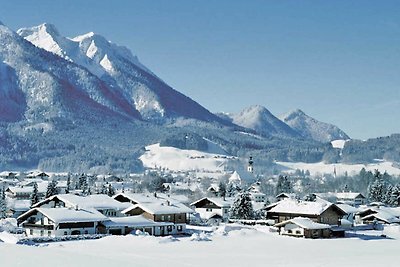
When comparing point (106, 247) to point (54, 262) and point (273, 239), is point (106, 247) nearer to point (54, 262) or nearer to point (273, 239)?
point (273, 239)

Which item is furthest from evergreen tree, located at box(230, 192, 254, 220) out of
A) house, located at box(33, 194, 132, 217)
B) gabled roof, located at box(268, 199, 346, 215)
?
house, located at box(33, 194, 132, 217)

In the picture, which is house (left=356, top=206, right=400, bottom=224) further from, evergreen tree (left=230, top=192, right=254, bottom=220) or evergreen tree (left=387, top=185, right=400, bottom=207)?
evergreen tree (left=387, top=185, right=400, bottom=207)

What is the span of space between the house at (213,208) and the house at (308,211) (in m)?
16.8

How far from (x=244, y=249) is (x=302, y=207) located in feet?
79.8

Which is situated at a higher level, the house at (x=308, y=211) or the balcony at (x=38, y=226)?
the house at (x=308, y=211)

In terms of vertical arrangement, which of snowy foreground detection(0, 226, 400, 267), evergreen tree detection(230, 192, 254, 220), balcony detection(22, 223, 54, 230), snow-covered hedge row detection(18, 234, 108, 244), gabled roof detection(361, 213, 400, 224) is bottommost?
snowy foreground detection(0, 226, 400, 267)

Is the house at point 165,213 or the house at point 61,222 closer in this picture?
the house at point 61,222

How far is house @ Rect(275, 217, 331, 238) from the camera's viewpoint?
228 ft

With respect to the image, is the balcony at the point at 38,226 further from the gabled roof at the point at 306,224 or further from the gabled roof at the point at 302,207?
the gabled roof at the point at 302,207

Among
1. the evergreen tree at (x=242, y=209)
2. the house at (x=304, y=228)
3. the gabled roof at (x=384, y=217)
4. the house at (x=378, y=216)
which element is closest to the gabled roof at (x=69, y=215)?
the house at (x=304, y=228)

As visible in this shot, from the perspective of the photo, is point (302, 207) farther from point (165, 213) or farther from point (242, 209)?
point (165, 213)

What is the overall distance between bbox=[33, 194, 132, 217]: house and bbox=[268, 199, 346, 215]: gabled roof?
738 inches

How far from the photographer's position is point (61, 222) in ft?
205

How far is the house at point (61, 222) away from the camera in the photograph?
206ft
